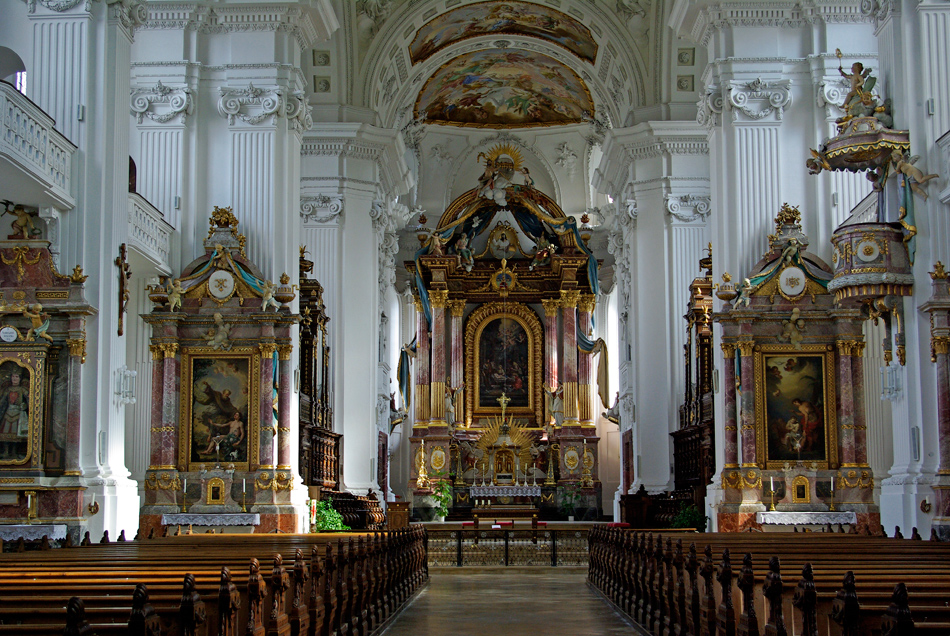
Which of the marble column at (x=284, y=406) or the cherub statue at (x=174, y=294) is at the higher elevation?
the cherub statue at (x=174, y=294)

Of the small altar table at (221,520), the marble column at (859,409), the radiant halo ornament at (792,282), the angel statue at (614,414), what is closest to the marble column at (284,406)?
the small altar table at (221,520)

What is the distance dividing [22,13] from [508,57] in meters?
16.2

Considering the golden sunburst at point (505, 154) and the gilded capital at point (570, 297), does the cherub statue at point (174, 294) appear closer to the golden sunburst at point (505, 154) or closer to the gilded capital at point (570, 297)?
the golden sunburst at point (505, 154)

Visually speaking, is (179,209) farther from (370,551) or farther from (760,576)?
(760,576)

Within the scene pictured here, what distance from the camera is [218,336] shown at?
1438cm

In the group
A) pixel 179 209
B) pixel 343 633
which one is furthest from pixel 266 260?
pixel 343 633

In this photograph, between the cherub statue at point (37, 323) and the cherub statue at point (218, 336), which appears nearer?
the cherub statue at point (37, 323)

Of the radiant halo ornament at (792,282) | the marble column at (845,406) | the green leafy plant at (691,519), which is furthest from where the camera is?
the green leafy plant at (691,519)

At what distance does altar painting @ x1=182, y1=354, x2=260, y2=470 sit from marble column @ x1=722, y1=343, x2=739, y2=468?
19.6 feet

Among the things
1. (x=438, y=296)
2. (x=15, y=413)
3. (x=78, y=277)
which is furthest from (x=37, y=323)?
(x=438, y=296)

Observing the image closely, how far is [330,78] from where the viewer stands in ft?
70.1

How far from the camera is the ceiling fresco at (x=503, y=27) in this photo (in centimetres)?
2342

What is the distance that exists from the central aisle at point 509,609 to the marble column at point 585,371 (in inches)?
506

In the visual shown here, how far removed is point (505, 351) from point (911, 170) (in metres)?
18.9
